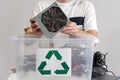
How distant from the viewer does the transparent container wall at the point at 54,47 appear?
0.68m

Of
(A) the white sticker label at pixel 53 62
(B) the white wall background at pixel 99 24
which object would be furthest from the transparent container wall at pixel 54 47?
(B) the white wall background at pixel 99 24

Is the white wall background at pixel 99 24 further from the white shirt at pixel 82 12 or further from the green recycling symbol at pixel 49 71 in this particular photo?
the green recycling symbol at pixel 49 71

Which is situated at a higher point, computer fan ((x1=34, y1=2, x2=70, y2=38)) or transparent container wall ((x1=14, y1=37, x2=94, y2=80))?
computer fan ((x1=34, y1=2, x2=70, y2=38))

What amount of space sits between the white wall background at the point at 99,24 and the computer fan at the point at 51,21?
33.7 inches

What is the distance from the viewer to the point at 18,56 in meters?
0.69

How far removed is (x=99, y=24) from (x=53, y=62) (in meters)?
0.88

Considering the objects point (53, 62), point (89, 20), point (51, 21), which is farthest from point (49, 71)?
point (89, 20)

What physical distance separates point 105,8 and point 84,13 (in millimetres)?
312

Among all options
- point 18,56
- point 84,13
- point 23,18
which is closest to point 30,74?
point 18,56

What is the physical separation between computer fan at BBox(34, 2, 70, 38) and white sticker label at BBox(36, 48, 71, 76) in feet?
0.16

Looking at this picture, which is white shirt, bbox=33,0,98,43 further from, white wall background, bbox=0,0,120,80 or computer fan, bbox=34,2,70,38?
computer fan, bbox=34,2,70,38

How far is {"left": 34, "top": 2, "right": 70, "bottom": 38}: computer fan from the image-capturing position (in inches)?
26.1

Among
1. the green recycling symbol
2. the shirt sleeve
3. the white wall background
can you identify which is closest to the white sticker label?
the green recycling symbol

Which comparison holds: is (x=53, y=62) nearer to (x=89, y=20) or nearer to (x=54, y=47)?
(x=54, y=47)
